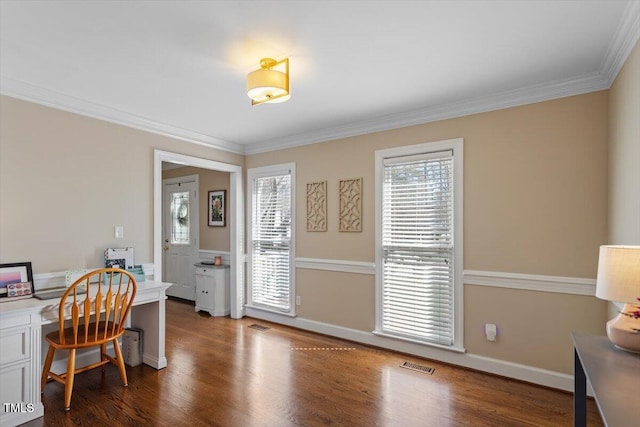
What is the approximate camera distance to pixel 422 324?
3.27 meters

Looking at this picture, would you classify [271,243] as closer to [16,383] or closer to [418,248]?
[418,248]

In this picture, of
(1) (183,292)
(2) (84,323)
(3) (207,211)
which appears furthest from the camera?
(1) (183,292)

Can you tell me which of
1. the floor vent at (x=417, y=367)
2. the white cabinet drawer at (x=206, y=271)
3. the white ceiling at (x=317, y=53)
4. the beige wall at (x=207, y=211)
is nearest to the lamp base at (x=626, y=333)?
the white ceiling at (x=317, y=53)

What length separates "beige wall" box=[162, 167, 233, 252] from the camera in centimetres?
517

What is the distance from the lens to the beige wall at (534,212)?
2545 millimetres

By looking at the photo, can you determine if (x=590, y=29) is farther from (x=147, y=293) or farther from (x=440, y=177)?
(x=147, y=293)

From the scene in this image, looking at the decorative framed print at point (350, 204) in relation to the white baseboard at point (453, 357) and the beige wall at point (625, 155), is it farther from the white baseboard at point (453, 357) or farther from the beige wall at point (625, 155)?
the beige wall at point (625, 155)

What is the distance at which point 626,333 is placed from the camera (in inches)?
57.9

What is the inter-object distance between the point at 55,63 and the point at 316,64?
1839mm

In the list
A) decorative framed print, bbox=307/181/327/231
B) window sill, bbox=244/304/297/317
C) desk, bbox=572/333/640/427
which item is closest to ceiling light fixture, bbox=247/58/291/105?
decorative framed print, bbox=307/181/327/231

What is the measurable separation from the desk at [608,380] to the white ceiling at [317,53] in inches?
67.3

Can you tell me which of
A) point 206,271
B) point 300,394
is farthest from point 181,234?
point 300,394

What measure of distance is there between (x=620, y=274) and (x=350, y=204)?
2556mm

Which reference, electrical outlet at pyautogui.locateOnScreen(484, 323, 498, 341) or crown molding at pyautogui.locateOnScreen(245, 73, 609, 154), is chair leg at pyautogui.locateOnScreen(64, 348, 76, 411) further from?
electrical outlet at pyautogui.locateOnScreen(484, 323, 498, 341)
